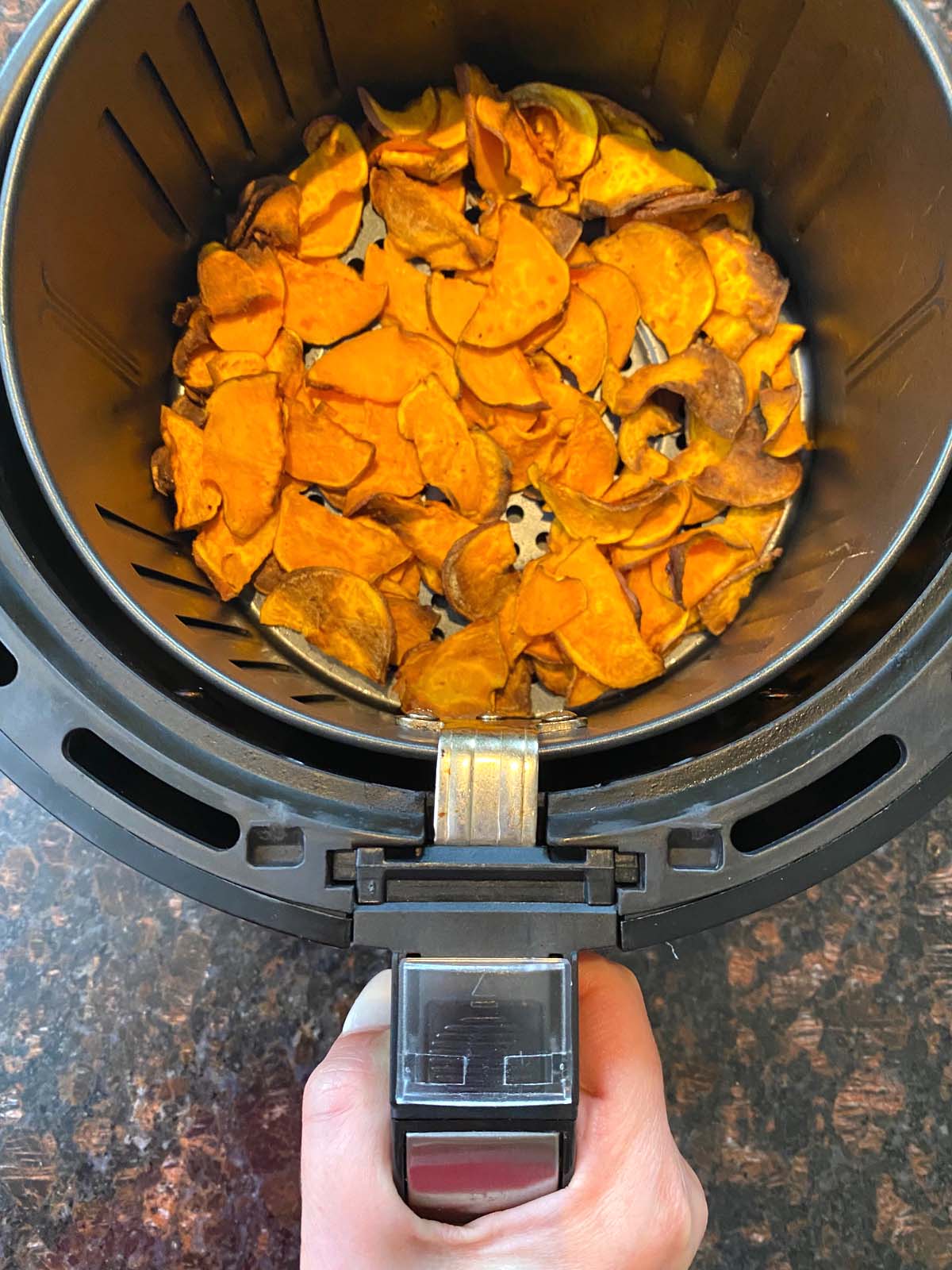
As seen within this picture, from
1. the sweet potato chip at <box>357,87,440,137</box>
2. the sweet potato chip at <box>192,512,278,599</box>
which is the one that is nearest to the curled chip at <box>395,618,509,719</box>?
the sweet potato chip at <box>192,512,278,599</box>

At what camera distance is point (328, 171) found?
2.05 feet

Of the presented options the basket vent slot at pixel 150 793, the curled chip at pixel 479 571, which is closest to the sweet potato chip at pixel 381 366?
the curled chip at pixel 479 571

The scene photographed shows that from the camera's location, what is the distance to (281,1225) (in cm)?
59

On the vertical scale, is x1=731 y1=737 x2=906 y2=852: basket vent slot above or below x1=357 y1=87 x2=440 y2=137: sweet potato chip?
below

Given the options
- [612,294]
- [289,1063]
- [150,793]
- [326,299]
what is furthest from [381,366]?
[289,1063]

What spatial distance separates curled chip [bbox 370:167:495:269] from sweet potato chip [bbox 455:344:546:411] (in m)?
0.07

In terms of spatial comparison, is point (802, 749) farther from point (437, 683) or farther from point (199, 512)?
point (199, 512)

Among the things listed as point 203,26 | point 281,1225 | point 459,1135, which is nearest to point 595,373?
point 203,26

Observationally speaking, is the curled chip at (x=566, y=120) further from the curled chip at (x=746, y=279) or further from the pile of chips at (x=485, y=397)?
the curled chip at (x=746, y=279)

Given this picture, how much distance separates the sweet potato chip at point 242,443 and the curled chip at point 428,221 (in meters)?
0.15

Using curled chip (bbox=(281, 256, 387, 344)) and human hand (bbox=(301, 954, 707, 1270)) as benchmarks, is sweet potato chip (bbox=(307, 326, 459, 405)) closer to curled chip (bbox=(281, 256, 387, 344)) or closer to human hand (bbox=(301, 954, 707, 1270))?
curled chip (bbox=(281, 256, 387, 344))

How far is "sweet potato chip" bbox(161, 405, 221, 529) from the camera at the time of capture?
59 cm

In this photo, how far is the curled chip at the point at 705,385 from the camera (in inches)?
23.7

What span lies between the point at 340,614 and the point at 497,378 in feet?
0.63
